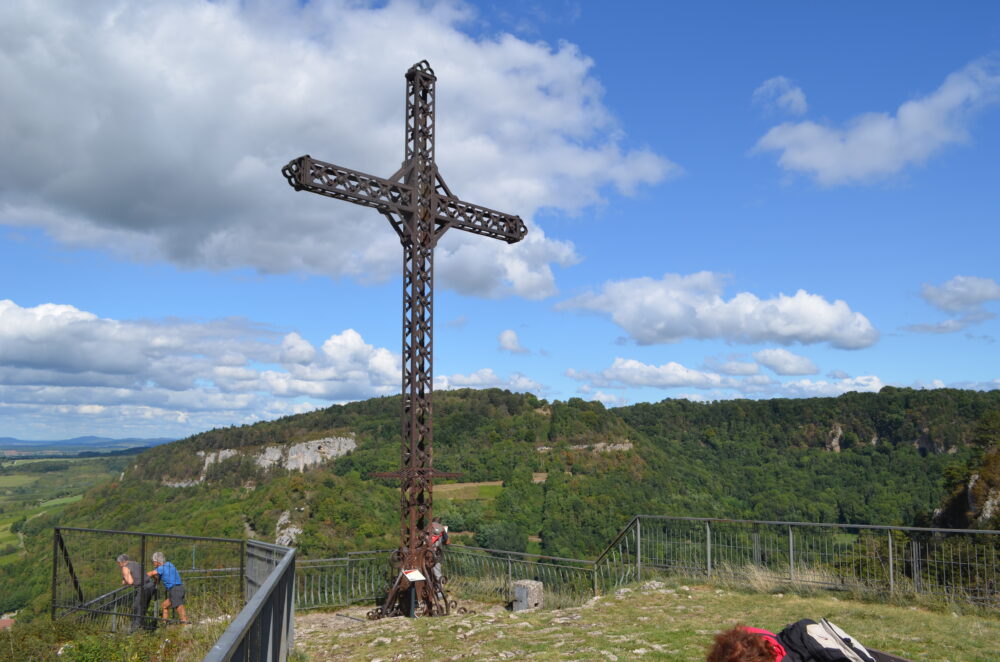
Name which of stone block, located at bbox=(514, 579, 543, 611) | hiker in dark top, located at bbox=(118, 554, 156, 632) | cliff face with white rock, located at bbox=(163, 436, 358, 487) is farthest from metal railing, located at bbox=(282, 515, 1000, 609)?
cliff face with white rock, located at bbox=(163, 436, 358, 487)

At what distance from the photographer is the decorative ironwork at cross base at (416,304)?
12125 millimetres

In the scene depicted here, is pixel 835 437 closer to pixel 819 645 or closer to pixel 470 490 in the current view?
pixel 470 490

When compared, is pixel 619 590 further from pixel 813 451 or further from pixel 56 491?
pixel 56 491

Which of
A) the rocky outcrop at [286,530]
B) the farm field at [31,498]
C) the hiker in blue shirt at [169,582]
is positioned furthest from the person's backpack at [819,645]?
the farm field at [31,498]

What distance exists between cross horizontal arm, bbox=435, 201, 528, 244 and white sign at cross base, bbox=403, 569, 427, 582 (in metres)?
6.66

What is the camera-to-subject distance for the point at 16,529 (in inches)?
3944

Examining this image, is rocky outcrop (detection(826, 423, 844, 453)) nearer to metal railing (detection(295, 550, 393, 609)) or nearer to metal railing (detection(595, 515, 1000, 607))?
metal railing (detection(595, 515, 1000, 607))

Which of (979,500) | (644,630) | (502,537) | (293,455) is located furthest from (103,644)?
(293,455)

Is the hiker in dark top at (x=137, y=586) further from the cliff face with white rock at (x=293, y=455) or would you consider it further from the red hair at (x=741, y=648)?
the cliff face with white rock at (x=293, y=455)

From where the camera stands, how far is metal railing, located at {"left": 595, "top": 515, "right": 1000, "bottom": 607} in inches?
397

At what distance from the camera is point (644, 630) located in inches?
320

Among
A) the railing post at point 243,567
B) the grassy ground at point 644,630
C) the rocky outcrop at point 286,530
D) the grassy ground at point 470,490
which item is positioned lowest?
the grassy ground at point 470,490

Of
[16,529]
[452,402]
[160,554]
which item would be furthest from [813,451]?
[16,529]

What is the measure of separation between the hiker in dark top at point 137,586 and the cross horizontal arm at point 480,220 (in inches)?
312
